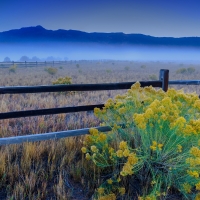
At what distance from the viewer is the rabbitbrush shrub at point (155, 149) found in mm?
2207

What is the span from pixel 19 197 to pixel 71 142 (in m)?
1.33

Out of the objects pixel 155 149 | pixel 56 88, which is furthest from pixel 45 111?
pixel 155 149

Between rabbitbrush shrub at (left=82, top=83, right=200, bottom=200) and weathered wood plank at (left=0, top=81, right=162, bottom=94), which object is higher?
weathered wood plank at (left=0, top=81, right=162, bottom=94)

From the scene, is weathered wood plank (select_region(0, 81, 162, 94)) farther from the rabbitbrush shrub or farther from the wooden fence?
the rabbitbrush shrub

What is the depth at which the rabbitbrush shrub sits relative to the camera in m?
2.21

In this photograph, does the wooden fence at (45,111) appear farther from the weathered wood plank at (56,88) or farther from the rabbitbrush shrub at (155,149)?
the rabbitbrush shrub at (155,149)

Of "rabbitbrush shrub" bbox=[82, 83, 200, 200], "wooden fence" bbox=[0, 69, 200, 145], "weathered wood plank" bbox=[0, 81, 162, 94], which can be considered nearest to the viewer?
"rabbitbrush shrub" bbox=[82, 83, 200, 200]

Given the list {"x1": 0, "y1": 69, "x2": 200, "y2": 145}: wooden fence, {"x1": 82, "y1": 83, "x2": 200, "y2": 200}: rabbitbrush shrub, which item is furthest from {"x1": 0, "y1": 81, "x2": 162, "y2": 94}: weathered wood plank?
{"x1": 82, "y1": 83, "x2": 200, "y2": 200}: rabbitbrush shrub

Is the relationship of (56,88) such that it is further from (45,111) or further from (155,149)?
(155,149)

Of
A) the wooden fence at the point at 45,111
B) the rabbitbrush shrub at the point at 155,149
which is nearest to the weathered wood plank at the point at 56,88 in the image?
the wooden fence at the point at 45,111

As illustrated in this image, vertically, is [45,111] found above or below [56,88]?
below

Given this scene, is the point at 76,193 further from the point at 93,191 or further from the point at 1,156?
the point at 1,156

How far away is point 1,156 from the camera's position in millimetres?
3010

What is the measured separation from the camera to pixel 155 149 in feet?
7.26
